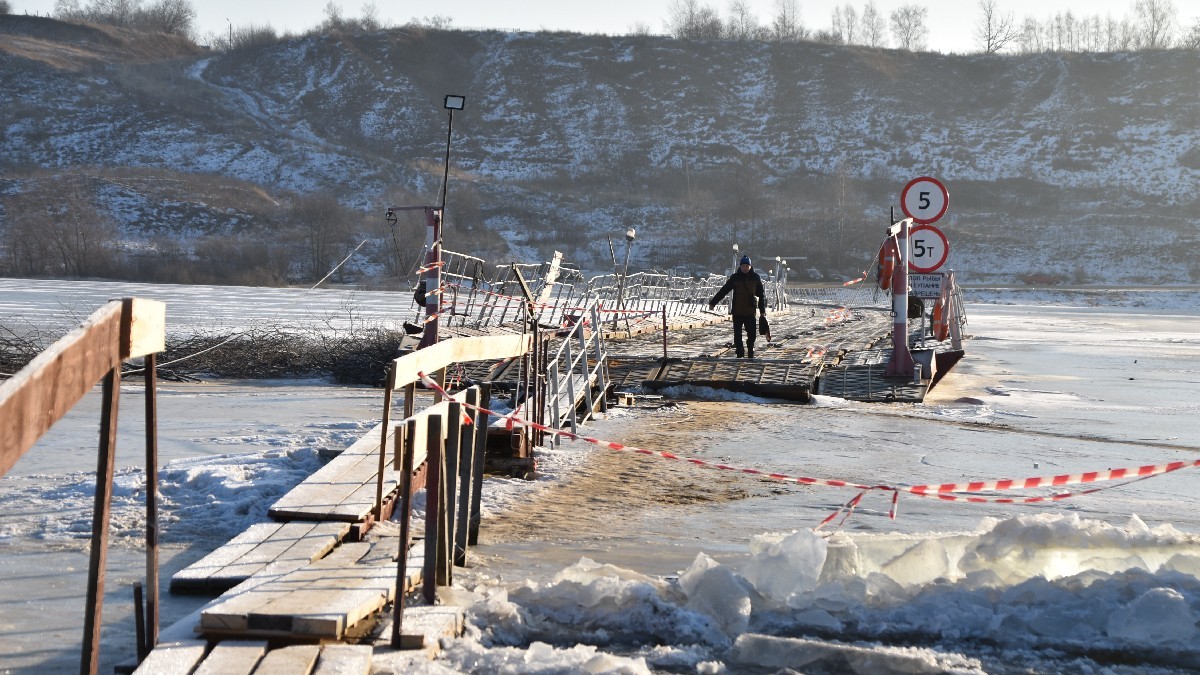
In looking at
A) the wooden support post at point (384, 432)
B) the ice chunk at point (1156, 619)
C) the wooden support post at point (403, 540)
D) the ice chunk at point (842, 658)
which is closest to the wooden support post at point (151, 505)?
the wooden support post at point (403, 540)

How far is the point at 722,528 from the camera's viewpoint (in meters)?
7.23

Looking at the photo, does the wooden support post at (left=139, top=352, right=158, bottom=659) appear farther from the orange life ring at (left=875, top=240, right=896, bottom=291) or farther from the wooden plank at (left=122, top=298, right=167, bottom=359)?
the orange life ring at (left=875, top=240, right=896, bottom=291)

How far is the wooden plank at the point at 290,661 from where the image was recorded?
4.07 meters

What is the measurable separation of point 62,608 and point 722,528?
11.1 feet

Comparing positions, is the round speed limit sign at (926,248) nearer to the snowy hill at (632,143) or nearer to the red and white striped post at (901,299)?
the red and white striped post at (901,299)

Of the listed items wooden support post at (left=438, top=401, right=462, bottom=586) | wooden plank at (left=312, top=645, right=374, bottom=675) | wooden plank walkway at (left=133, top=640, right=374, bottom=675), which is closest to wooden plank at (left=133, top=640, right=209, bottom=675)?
wooden plank walkway at (left=133, top=640, right=374, bottom=675)

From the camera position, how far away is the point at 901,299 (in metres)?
14.3

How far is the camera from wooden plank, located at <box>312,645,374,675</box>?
4129 mm

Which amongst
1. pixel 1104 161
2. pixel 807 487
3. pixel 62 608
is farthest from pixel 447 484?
pixel 1104 161

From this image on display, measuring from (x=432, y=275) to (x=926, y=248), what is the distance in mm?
5751

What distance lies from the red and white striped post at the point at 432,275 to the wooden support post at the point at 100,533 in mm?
10220

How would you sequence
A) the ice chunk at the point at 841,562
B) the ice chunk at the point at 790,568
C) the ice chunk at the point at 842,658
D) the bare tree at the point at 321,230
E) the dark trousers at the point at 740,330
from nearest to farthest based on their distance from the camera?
the ice chunk at the point at 842,658, the ice chunk at the point at 790,568, the ice chunk at the point at 841,562, the dark trousers at the point at 740,330, the bare tree at the point at 321,230

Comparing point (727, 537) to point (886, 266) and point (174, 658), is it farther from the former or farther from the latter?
point (886, 266)

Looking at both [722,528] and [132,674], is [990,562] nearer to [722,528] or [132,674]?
[722,528]
